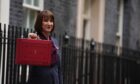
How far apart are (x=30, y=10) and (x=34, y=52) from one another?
566 cm

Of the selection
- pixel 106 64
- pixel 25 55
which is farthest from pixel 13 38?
pixel 106 64

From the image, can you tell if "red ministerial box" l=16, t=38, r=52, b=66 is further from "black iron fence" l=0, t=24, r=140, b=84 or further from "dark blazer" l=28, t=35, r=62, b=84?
"black iron fence" l=0, t=24, r=140, b=84

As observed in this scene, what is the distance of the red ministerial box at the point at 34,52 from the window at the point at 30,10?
17.1 feet

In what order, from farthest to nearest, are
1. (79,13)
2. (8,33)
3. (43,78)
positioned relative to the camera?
1. (79,13)
2. (8,33)
3. (43,78)

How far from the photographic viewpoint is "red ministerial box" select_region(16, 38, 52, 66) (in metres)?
7.79

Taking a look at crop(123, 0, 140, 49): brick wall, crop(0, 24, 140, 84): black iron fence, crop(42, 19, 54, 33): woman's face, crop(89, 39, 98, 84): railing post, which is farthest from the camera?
crop(123, 0, 140, 49): brick wall

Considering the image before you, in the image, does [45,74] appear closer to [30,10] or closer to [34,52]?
[34,52]

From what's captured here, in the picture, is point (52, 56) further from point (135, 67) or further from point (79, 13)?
point (135, 67)

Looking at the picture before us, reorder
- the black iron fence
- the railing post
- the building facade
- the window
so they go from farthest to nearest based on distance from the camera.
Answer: the railing post
the window
the building facade
the black iron fence

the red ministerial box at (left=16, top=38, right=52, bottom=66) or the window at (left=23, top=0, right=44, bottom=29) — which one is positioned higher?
the window at (left=23, top=0, right=44, bottom=29)

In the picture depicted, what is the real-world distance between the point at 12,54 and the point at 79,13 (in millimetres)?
6583

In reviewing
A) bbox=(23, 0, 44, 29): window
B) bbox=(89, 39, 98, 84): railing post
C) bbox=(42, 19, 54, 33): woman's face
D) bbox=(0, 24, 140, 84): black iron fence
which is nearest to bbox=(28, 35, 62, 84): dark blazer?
bbox=(42, 19, 54, 33): woman's face

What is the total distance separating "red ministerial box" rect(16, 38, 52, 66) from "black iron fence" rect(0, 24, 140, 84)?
53.1 inches

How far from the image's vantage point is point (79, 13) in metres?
16.2
